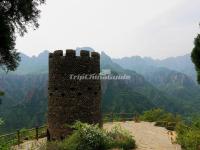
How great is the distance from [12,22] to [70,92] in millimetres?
6483

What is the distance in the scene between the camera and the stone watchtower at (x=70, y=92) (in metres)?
20.7

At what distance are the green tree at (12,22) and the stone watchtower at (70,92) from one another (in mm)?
4899

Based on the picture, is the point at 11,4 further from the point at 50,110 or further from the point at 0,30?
the point at 50,110

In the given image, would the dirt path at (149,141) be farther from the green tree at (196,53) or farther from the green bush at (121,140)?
the green tree at (196,53)

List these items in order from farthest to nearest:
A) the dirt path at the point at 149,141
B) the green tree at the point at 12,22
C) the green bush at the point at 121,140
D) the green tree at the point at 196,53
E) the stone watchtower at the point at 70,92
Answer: the green tree at the point at 196,53 → the stone watchtower at the point at 70,92 → the dirt path at the point at 149,141 → the green bush at the point at 121,140 → the green tree at the point at 12,22

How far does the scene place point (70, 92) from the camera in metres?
20.7

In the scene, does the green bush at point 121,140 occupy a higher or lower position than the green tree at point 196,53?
lower

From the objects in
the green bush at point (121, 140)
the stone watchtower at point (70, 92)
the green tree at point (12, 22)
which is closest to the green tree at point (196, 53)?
the green bush at point (121, 140)

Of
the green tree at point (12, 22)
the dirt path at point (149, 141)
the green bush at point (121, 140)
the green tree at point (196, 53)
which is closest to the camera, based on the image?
the green tree at point (12, 22)

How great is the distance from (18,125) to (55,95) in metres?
92.3

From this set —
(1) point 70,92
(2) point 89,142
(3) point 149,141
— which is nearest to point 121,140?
(2) point 89,142

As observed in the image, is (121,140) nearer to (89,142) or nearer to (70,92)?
(89,142)

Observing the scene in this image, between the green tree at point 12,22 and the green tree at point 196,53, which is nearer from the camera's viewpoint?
the green tree at point 12,22

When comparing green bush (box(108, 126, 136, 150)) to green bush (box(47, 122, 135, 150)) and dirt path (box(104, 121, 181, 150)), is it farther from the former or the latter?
dirt path (box(104, 121, 181, 150))
